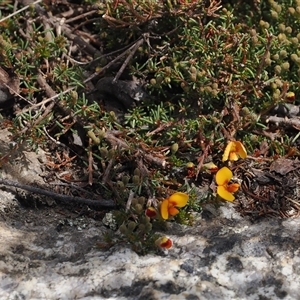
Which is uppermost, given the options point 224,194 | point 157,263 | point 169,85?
point 169,85

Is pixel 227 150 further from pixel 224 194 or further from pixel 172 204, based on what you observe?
pixel 172 204

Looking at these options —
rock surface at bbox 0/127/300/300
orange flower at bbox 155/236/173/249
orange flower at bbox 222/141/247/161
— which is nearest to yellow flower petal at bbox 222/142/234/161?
orange flower at bbox 222/141/247/161

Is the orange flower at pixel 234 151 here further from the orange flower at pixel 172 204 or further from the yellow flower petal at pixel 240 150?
the orange flower at pixel 172 204

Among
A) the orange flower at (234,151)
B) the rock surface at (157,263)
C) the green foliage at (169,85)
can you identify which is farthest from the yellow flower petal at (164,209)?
the orange flower at (234,151)

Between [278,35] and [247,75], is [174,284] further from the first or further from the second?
[278,35]

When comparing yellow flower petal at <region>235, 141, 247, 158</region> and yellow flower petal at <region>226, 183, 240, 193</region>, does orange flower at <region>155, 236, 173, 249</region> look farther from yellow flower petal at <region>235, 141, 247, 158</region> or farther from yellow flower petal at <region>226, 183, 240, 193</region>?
yellow flower petal at <region>235, 141, 247, 158</region>

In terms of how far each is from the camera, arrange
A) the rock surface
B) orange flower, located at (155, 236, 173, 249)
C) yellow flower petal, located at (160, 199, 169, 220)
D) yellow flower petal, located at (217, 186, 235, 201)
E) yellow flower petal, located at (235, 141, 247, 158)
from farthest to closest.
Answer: yellow flower petal, located at (235, 141, 247, 158)
yellow flower petal, located at (217, 186, 235, 201)
yellow flower petal, located at (160, 199, 169, 220)
orange flower, located at (155, 236, 173, 249)
the rock surface

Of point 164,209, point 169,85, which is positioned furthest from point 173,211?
point 169,85
